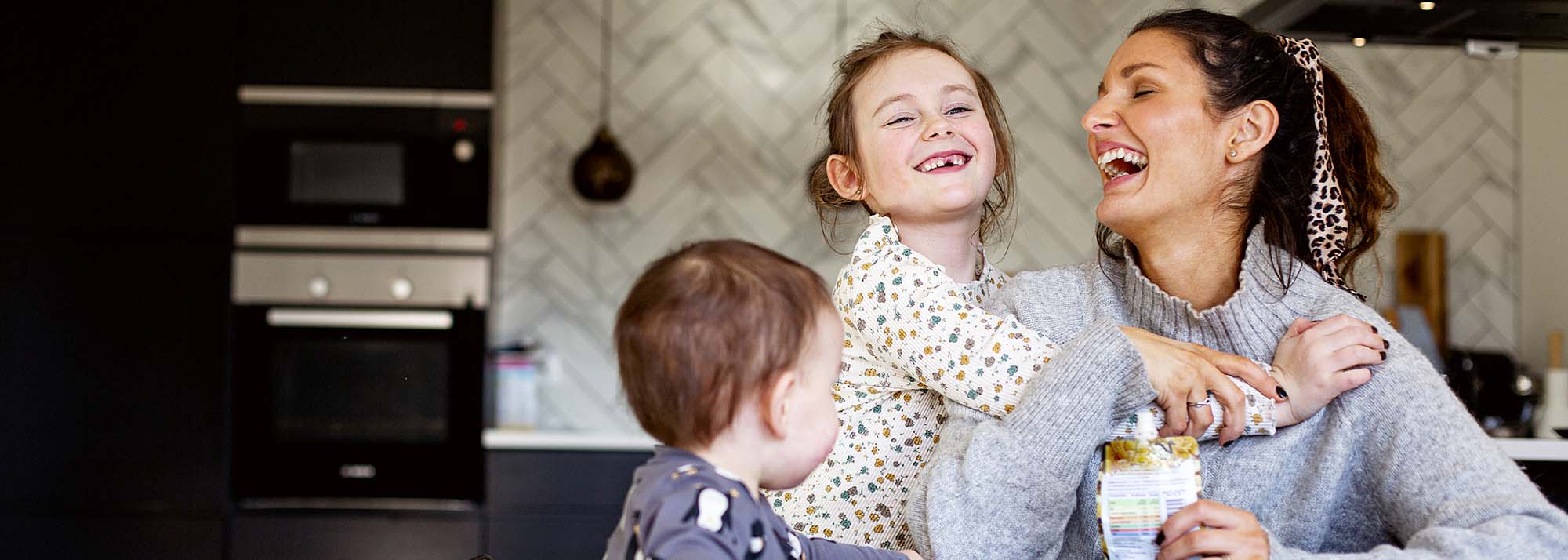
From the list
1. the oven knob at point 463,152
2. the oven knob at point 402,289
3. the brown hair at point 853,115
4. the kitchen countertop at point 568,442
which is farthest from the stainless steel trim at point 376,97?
the brown hair at point 853,115

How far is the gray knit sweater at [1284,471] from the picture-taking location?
108 cm

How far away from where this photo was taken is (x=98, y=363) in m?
3.33

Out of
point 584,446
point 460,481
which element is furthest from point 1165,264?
point 460,481

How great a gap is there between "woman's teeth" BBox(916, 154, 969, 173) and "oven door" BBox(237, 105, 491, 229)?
210 cm

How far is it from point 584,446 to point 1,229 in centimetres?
173

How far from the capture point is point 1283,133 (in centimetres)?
142

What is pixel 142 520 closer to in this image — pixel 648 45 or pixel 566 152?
pixel 566 152

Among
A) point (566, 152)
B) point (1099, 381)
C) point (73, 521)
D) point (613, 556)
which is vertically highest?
point (566, 152)

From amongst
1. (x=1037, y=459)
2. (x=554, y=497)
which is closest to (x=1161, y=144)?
(x=1037, y=459)

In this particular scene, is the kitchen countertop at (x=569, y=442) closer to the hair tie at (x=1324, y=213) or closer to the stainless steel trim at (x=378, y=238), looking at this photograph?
the stainless steel trim at (x=378, y=238)

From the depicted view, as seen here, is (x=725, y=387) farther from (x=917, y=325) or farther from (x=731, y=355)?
(x=917, y=325)

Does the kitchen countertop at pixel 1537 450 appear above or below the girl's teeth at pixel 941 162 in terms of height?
below

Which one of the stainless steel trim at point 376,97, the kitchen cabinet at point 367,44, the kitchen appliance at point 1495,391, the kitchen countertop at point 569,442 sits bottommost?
the kitchen countertop at point 569,442

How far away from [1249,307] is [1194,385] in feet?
0.63
